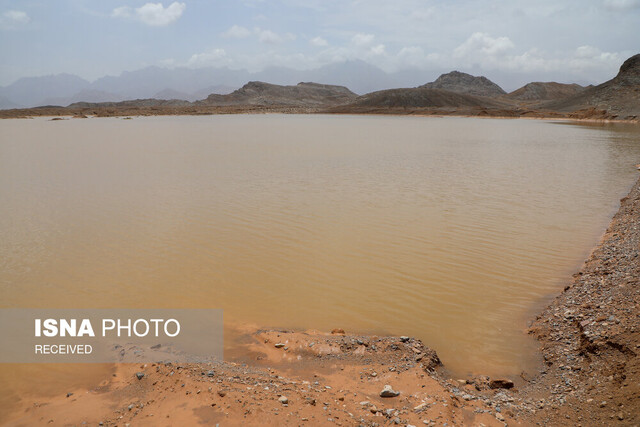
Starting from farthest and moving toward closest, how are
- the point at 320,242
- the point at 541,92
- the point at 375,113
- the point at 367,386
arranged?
the point at 541,92
the point at 375,113
the point at 320,242
the point at 367,386

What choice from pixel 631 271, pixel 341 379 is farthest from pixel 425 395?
pixel 631 271

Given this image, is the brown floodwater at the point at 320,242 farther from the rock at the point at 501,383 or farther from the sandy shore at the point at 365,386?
the sandy shore at the point at 365,386

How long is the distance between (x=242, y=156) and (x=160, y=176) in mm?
7292

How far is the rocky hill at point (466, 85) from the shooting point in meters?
165

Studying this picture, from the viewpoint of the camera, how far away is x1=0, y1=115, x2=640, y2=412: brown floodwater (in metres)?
7.74

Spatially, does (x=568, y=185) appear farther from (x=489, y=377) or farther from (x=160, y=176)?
(x=160, y=176)

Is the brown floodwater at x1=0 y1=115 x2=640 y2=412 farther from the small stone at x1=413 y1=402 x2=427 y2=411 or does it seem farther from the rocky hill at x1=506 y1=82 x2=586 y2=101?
the rocky hill at x1=506 y1=82 x2=586 y2=101

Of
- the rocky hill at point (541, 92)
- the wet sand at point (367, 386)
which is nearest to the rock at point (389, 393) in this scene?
the wet sand at point (367, 386)

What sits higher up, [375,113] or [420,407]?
[375,113]

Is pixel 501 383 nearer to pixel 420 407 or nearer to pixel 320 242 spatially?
pixel 420 407

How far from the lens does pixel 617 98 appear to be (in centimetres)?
7556

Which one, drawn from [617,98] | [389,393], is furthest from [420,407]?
[617,98]

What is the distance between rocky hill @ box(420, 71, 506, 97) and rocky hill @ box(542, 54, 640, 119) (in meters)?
74.9

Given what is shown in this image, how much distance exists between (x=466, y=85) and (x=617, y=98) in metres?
101
